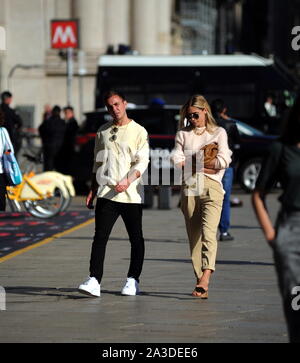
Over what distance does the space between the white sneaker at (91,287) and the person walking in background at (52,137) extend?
16.0 metres

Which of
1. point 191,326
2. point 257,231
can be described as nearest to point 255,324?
point 191,326

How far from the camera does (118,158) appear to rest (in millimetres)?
10578

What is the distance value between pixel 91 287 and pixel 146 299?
0.47 m

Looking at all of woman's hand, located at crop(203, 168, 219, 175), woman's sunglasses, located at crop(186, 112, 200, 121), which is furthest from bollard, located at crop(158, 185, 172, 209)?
woman's sunglasses, located at crop(186, 112, 200, 121)

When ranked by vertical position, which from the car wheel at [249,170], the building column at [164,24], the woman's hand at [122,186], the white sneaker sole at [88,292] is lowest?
the building column at [164,24]

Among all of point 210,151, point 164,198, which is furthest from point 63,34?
point 210,151

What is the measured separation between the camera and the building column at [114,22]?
5547cm

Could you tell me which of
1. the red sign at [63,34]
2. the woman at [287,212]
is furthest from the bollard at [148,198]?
the woman at [287,212]

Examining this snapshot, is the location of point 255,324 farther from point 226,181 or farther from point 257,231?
point 257,231

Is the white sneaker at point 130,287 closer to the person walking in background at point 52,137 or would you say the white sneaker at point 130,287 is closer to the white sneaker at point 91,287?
the white sneaker at point 91,287

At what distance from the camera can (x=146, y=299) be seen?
34.7ft

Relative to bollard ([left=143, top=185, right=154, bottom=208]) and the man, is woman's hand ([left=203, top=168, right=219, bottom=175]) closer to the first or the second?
the man

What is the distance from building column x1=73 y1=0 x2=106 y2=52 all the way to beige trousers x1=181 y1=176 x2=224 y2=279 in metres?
42.9

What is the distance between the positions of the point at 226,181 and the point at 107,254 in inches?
84.8
